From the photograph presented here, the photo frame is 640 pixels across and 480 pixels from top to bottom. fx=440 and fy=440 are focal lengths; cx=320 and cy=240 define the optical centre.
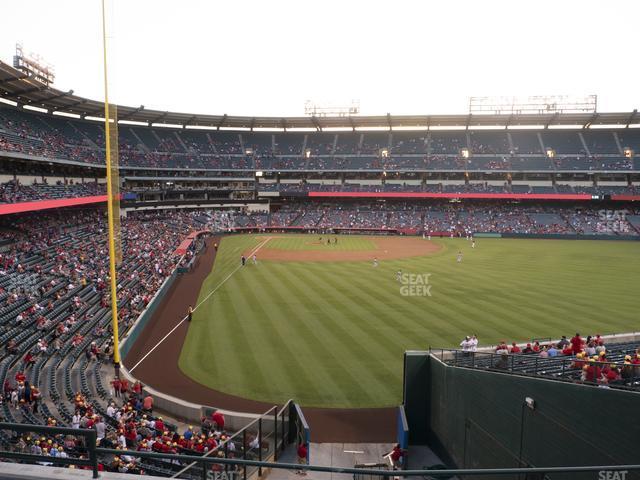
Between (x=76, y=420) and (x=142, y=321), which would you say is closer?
(x=76, y=420)

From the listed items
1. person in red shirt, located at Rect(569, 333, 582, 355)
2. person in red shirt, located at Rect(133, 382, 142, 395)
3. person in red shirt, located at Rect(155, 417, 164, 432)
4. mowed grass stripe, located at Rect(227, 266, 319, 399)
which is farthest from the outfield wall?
person in red shirt, located at Rect(133, 382, 142, 395)

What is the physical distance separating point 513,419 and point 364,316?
49.0 ft

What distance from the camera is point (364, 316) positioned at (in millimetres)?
25266

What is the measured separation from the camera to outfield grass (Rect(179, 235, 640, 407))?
17844mm

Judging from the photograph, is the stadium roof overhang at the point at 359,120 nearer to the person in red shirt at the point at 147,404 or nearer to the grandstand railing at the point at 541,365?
the person in red shirt at the point at 147,404

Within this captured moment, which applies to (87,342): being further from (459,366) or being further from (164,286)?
(459,366)

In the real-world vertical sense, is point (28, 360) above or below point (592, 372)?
below

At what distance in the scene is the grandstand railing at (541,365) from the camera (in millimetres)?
8914

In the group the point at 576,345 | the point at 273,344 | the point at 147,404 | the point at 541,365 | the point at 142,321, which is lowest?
the point at 147,404

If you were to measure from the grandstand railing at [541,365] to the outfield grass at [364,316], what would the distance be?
4.05 metres

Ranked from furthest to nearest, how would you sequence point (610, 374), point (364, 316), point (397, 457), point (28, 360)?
point (364, 316), point (28, 360), point (397, 457), point (610, 374)

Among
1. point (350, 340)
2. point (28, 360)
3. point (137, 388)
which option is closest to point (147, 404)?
point (137, 388)

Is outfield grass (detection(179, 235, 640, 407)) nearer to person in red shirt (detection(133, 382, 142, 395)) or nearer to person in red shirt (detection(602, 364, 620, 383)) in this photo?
person in red shirt (detection(133, 382, 142, 395))

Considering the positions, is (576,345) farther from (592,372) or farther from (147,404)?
(147,404)
